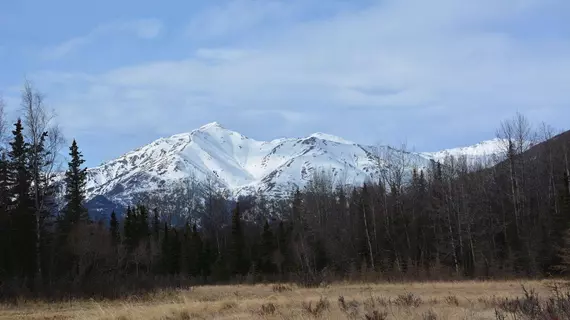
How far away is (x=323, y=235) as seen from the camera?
6762cm

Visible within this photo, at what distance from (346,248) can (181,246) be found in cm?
2536

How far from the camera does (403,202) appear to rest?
60.7 metres

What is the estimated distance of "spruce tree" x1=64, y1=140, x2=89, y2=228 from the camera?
180 feet

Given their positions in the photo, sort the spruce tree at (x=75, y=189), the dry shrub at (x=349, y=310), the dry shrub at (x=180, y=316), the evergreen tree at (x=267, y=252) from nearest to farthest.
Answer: the dry shrub at (x=349, y=310), the dry shrub at (x=180, y=316), the spruce tree at (x=75, y=189), the evergreen tree at (x=267, y=252)

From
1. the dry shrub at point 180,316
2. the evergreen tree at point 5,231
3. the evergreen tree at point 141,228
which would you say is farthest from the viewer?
the evergreen tree at point 141,228

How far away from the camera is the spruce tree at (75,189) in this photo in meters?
54.8

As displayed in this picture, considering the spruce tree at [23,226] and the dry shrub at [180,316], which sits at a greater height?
the spruce tree at [23,226]

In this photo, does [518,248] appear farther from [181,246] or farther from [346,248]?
[181,246]

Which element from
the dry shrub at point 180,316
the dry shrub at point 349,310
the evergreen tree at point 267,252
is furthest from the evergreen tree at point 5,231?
the dry shrub at point 349,310

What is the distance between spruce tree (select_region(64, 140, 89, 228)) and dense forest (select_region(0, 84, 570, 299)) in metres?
0.15

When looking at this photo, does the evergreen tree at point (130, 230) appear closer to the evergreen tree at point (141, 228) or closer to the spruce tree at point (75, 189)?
the evergreen tree at point (141, 228)

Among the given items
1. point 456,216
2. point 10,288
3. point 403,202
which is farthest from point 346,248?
point 10,288

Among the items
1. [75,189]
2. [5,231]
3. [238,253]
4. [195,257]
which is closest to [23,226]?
[5,231]

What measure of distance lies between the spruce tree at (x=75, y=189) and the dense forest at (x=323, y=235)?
5.8 inches
